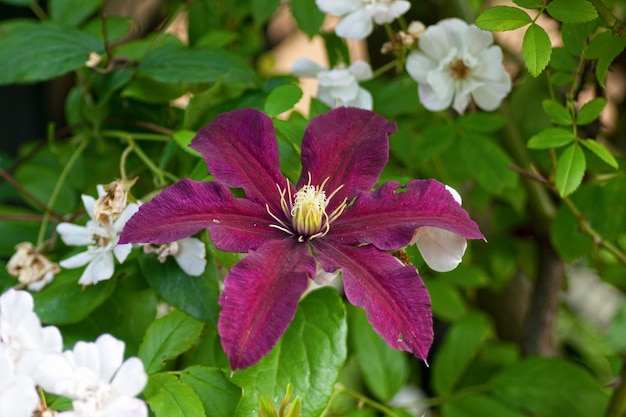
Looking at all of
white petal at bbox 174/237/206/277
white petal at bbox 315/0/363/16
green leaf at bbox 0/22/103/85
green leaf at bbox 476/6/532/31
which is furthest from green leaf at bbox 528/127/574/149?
green leaf at bbox 0/22/103/85

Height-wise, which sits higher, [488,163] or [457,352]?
[488,163]

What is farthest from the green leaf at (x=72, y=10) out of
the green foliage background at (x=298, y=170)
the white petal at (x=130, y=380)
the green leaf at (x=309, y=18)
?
the white petal at (x=130, y=380)

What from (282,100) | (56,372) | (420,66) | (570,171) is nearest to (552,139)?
(570,171)

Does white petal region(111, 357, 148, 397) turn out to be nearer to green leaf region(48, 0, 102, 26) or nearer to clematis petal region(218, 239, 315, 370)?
clematis petal region(218, 239, 315, 370)

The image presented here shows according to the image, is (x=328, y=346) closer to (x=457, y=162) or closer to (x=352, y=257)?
(x=352, y=257)

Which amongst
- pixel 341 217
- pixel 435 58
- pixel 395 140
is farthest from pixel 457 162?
pixel 341 217

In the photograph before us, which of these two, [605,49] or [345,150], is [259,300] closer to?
[345,150]

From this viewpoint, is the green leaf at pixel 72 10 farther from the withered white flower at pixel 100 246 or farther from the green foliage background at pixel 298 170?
the withered white flower at pixel 100 246
